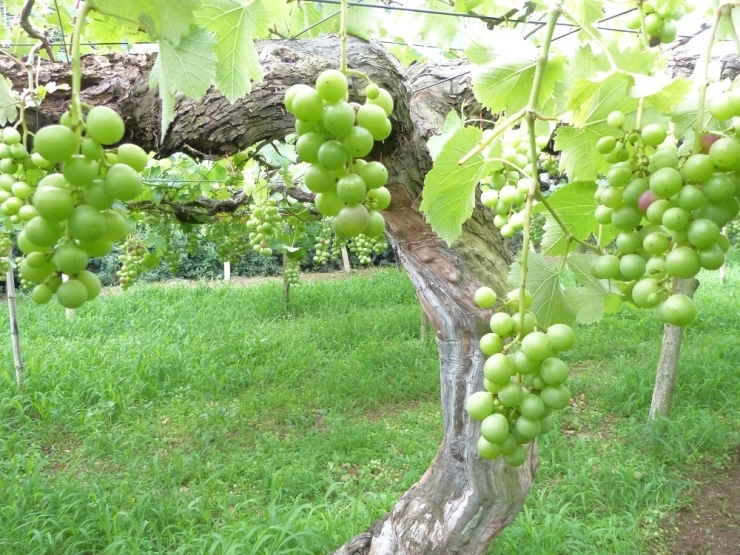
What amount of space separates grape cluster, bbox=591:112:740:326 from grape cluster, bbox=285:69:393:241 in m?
0.34

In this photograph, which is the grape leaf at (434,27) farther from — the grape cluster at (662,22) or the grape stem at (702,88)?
the grape stem at (702,88)

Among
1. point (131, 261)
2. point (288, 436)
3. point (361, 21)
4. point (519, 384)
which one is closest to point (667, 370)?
point (288, 436)

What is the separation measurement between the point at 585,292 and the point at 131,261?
4.85m

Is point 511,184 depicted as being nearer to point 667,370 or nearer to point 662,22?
point 662,22

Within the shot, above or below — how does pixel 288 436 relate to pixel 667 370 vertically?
below

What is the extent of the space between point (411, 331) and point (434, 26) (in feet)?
19.3

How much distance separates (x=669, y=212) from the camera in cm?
68

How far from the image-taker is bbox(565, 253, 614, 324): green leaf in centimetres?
103

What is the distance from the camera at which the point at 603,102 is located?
3.04 ft

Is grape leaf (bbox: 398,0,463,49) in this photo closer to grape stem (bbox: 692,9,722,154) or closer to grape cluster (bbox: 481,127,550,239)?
grape cluster (bbox: 481,127,550,239)

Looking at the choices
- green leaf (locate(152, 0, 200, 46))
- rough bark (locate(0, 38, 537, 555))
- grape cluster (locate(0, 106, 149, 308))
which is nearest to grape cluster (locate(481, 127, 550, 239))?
rough bark (locate(0, 38, 537, 555))

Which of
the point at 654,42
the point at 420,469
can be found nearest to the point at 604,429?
the point at 420,469

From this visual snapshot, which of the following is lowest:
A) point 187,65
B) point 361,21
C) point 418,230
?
point 418,230

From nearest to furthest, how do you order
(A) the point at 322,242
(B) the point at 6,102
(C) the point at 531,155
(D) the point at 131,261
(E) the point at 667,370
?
(C) the point at 531,155 → (B) the point at 6,102 → (E) the point at 667,370 → (D) the point at 131,261 → (A) the point at 322,242
